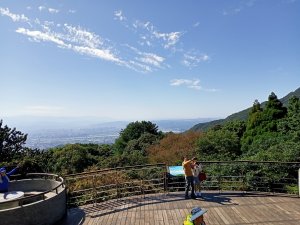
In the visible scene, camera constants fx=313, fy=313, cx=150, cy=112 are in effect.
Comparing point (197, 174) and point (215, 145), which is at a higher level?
point (197, 174)

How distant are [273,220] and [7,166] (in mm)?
12206

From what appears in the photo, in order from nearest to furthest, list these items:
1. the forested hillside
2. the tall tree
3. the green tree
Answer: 1. the forested hillside
2. the tall tree
3. the green tree

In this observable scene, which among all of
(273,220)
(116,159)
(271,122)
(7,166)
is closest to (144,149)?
(116,159)

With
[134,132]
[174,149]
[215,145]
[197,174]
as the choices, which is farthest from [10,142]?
[134,132]

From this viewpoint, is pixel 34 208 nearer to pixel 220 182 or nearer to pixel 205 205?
pixel 205 205

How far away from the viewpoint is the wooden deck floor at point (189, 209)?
9477mm

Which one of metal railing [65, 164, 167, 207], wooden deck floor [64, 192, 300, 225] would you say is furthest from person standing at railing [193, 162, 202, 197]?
metal railing [65, 164, 167, 207]

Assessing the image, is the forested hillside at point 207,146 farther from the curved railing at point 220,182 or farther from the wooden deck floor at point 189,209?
the wooden deck floor at point 189,209

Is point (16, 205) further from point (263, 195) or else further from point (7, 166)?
point (263, 195)

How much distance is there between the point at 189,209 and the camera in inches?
414

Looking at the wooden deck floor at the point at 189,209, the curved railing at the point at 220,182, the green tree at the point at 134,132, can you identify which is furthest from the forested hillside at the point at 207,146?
the green tree at the point at 134,132

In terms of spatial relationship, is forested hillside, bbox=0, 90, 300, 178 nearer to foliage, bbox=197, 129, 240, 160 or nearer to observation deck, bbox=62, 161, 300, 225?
foliage, bbox=197, 129, 240, 160

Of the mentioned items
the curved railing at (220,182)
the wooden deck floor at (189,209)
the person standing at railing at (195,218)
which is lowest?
the wooden deck floor at (189,209)

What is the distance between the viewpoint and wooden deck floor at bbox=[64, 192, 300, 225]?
31.1ft
